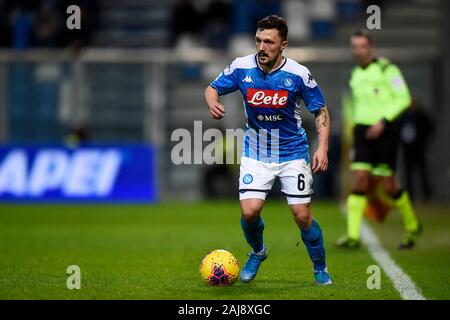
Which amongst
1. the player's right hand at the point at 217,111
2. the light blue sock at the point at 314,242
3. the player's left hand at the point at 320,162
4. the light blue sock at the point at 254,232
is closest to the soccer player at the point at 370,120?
the light blue sock at the point at 254,232

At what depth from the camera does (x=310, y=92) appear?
27.4 feet

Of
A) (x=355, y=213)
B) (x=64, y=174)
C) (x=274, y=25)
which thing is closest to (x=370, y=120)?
(x=355, y=213)

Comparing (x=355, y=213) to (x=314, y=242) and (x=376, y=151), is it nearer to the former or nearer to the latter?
(x=376, y=151)

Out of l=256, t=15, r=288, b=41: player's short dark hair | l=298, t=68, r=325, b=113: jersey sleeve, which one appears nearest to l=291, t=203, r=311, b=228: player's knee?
l=298, t=68, r=325, b=113: jersey sleeve

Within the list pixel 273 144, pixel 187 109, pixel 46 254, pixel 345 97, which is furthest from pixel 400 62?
pixel 273 144

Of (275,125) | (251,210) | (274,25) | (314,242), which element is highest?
(274,25)

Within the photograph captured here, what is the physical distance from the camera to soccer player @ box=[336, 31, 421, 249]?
466 inches

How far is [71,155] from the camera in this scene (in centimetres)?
2033

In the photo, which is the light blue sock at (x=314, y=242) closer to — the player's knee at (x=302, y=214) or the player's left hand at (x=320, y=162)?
the player's knee at (x=302, y=214)

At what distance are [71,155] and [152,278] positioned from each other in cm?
1174

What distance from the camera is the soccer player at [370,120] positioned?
11.8m

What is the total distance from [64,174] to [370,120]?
9.63 metres

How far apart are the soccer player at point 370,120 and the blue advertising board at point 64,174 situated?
355 inches
